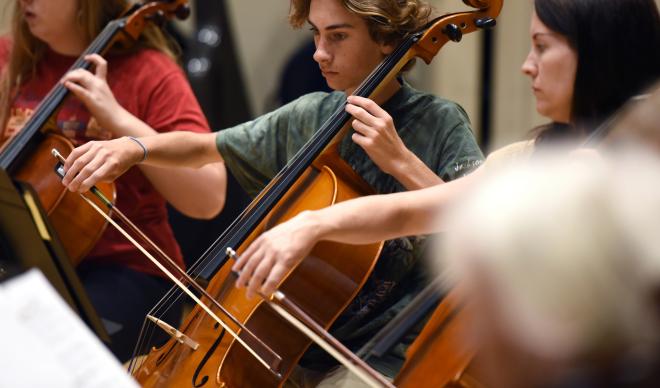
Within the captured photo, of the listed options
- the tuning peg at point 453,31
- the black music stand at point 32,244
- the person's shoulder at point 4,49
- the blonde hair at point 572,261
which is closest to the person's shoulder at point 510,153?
the tuning peg at point 453,31

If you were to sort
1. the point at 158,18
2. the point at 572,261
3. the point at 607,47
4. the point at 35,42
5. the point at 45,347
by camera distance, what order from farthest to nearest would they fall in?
the point at 35,42 → the point at 158,18 → the point at 607,47 → the point at 45,347 → the point at 572,261

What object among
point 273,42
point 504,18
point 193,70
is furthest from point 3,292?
point 273,42

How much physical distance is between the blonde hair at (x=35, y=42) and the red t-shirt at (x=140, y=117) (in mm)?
23

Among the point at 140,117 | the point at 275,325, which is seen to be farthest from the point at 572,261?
the point at 140,117

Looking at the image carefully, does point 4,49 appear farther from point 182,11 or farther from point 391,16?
point 391,16

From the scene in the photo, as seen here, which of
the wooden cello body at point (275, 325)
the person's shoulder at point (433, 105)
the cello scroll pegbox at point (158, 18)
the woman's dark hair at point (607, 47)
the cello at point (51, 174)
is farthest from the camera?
the cello scroll pegbox at point (158, 18)

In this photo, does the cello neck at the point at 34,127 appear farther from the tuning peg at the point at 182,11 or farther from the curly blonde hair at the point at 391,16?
the curly blonde hair at the point at 391,16

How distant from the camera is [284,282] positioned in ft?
4.84

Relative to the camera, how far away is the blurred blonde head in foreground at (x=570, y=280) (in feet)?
1.98

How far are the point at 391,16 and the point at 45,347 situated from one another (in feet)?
2.95

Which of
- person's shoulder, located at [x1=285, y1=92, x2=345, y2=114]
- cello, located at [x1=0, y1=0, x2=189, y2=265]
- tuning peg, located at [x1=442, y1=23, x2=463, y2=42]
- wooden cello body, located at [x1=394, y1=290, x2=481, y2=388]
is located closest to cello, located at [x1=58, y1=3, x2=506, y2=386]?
tuning peg, located at [x1=442, y1=23, x2=463, y2=42]

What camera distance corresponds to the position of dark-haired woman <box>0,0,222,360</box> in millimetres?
1948

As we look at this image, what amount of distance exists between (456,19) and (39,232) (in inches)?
29.6

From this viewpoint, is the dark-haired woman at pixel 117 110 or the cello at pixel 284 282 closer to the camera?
the cello at pixel 284 282
